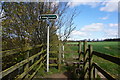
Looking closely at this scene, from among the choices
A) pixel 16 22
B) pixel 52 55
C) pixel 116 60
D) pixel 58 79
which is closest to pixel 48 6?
pixel 16 22

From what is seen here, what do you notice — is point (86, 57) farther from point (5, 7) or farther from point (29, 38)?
point (5, 7)

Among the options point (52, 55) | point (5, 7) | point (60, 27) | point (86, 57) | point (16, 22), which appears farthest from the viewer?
point (52, 55)

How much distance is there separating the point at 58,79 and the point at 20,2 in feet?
12.1

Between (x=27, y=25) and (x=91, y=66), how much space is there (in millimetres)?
3369

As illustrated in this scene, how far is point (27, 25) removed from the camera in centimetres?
494

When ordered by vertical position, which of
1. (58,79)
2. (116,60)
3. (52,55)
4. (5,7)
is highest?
(5,7)

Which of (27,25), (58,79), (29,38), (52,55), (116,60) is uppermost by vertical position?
Answer: (27,25)

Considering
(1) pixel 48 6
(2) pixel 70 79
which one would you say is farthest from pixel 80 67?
(1) pixel 48 6

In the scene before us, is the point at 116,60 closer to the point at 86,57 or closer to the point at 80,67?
the point at 86,57

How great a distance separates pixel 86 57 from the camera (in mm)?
3822

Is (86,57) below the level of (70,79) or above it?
above

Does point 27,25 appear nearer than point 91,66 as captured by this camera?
No

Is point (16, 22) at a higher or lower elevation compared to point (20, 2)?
lower

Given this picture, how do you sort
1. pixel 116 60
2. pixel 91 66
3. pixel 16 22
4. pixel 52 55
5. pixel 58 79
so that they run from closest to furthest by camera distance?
pixel 116 60
pixel 91 66
pixel 58 79
pixel 16 22
pixel 52 55
